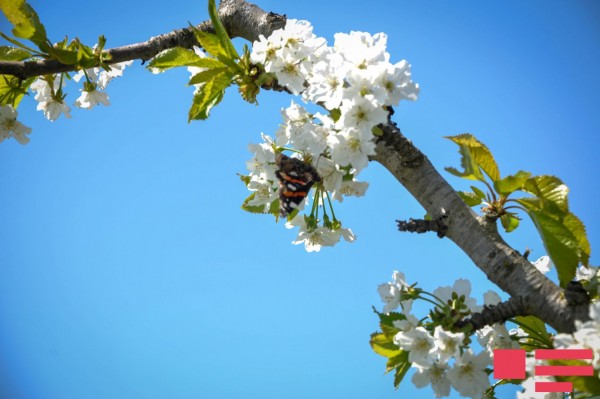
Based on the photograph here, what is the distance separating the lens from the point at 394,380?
2006 millimetres

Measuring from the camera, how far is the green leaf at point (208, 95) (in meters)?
2.13

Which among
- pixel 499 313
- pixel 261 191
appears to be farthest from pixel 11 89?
pixel 499 313

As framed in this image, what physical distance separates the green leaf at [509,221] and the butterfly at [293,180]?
0.75m

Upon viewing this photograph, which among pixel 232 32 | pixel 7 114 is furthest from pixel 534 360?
pixel 7 114

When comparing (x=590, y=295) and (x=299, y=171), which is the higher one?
(x=299, y=171)

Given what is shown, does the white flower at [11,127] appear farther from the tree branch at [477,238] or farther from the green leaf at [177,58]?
the tree branch at [477,238]

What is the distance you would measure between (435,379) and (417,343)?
150 millimetres

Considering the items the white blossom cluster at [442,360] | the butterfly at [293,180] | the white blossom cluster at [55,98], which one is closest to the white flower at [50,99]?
the white blossom cluster at [55,98]

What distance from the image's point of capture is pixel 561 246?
1726mm

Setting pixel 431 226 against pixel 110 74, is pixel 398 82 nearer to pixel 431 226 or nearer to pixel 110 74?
pixel 431 226

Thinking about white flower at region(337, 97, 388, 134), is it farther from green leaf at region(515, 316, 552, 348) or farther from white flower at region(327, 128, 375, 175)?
green leaf at region(515, 316, 552, 348)

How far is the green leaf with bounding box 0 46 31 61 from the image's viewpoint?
106 inches

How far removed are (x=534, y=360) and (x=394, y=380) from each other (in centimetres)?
64

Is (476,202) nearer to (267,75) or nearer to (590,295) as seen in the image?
(590,295)
